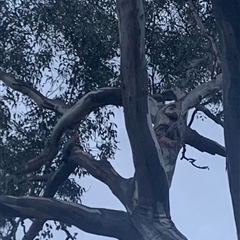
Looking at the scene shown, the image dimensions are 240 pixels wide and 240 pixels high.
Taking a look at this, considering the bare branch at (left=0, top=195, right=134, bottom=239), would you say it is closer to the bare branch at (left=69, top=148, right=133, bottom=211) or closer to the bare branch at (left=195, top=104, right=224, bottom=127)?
the bare branch at (left=69, top=148, right=133, bottom=211)

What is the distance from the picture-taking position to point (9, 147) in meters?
7.98

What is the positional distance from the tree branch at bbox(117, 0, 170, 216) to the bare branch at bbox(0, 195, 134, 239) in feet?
2.13

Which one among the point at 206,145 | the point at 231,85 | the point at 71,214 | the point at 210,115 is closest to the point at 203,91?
the point at 206,145

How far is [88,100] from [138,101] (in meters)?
1.37

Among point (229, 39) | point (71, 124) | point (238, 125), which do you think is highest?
point (71, 124)

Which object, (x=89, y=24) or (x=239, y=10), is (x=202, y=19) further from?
(x=239, y=10)

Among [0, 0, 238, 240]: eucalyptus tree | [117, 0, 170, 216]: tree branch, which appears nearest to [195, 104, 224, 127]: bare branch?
[0, 0, 238, 240]: eucalyptus tree

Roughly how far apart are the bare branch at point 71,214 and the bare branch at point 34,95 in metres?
1.50

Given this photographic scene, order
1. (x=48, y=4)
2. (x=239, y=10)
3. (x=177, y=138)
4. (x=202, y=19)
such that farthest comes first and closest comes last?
1. (x=202, y=19)
2. (x=48, y=4)
3. (x=177, y=138)
4. (x=239, y=10)

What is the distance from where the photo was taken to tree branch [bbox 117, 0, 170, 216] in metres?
6.36

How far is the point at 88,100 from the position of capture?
7.68 metres

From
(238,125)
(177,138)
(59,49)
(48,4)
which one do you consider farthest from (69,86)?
(238,125)

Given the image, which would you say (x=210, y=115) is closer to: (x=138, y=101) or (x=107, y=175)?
(x=107, y=175)

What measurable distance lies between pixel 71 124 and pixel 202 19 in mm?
2512
